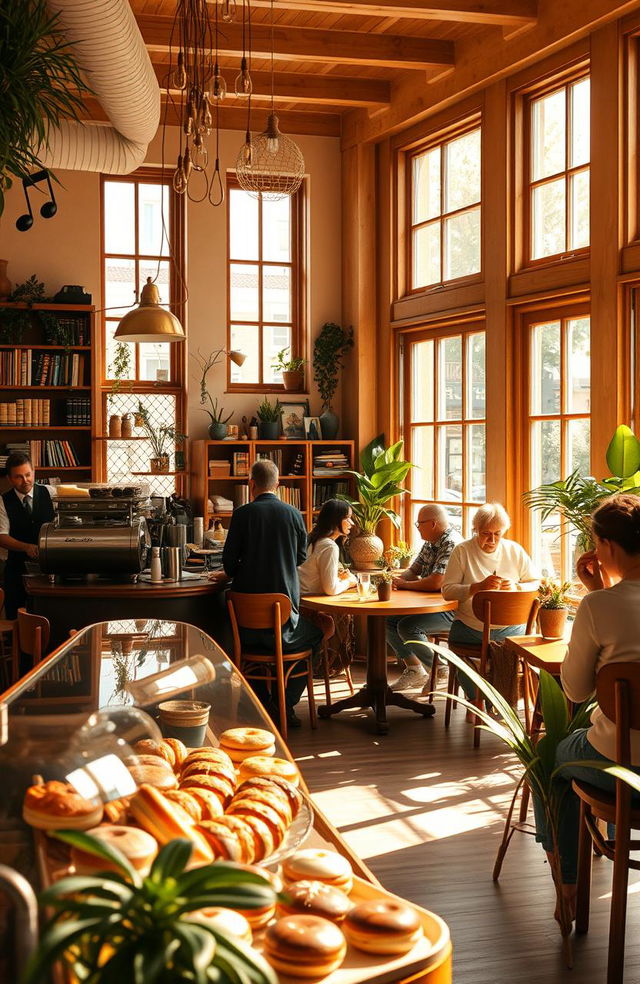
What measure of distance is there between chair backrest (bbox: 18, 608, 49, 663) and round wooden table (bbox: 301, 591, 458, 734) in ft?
6.09

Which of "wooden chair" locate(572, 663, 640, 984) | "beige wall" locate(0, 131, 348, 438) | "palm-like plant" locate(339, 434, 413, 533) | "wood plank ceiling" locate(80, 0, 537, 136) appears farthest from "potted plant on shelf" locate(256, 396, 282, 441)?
"wooden chair" locate(572, 663, 640, 984)

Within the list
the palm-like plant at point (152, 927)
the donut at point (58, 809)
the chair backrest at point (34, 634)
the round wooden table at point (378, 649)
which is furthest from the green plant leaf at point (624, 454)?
the palm-like plant at point (152, 927)

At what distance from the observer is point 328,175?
8.52m

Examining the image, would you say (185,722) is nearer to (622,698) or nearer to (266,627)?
(622,698)

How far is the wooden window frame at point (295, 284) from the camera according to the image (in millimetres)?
8438

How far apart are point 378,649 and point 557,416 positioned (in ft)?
6.11

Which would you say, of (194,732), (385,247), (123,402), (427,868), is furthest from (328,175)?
(194,732)

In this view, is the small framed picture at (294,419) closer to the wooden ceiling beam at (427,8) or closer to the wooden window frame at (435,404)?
the wooden window frame at (435,404)

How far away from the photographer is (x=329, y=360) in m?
8.41

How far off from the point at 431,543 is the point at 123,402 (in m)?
3.05

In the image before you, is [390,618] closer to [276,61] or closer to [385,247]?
[385,247]

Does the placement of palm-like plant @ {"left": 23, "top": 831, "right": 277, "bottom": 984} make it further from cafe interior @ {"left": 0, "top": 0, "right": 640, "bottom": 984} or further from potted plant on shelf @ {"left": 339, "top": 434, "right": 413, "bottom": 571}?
potted plant on shelf @ {"left": 339, "top": 434, "right": 413, "bottom": 571}

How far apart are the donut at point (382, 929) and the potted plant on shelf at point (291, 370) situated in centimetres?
725

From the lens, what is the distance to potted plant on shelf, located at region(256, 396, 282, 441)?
8.16 metres
